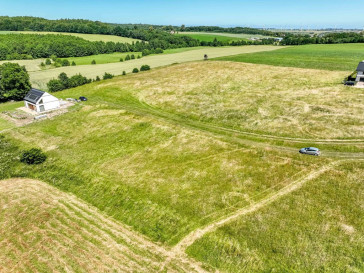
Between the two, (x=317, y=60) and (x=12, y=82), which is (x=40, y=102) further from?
(x=317, y=60)

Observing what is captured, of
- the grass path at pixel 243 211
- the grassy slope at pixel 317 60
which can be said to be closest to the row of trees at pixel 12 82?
the grass path at pixel 243 211

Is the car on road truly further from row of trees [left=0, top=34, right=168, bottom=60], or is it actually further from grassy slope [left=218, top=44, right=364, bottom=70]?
row of trees [left=0, top=34, right=168, bottom=60]

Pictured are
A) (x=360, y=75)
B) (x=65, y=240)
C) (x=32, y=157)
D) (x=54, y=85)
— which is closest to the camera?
(x=65, y=240)

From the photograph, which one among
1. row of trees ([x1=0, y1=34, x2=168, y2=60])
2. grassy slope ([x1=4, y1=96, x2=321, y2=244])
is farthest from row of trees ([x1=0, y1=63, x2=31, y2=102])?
row of trees ([x1=0, y1=34, x2=168, y2=60])

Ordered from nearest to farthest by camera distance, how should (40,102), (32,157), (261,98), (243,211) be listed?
(243,211), (32,157), (40,102), (261,98)

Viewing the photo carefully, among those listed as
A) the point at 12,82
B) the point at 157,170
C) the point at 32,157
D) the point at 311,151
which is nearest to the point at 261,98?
the point at 311,151

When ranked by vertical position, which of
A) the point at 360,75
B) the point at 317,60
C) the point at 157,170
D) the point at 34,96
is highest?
the point at 317,60
